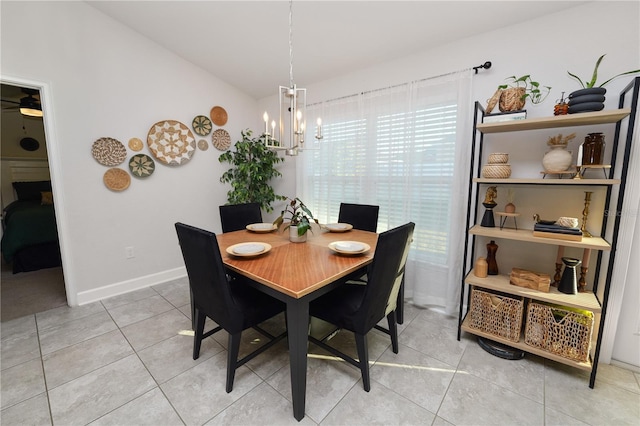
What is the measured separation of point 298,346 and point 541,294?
5.23ft

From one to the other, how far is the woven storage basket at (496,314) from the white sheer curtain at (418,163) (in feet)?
1.27

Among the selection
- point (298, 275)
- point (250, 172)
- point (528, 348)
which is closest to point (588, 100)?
point (528, 348)

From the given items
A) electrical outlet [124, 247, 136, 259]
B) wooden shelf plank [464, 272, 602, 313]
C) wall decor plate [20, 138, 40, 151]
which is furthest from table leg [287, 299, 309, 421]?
wall decor plate [20, 138, 40, 151]

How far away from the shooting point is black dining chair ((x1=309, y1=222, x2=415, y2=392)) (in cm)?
137

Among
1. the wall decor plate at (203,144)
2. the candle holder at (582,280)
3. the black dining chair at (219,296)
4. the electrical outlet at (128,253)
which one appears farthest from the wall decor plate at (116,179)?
the candle holder at (582,280)

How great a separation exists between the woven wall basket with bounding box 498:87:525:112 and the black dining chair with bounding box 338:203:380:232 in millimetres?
1228

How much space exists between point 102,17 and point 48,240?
2.75 m

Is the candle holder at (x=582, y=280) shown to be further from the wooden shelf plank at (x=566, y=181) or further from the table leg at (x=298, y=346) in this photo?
the table leg at (x=298, y=346)

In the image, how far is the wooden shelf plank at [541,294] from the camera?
157 cm

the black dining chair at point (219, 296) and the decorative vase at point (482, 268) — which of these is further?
the decorative vase at point (482, 268)

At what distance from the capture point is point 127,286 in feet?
9.38

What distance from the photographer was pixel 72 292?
2.52 meters

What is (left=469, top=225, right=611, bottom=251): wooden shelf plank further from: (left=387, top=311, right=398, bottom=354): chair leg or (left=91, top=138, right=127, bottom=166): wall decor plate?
(left=91, top=138, right=127, bottom=166): wall decor plate

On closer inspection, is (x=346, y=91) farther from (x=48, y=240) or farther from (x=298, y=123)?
(x=48, y=240)
